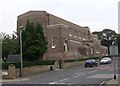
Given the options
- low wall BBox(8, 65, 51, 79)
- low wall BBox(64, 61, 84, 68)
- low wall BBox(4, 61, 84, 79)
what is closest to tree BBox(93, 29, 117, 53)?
low wall BBox(64, 61, 84, 68)

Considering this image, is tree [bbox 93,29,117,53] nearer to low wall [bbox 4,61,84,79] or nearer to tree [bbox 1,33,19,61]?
tree [bbox 1,33,19,61]

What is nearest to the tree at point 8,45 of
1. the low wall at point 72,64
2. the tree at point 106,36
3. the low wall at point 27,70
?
the low wall at point 72,64

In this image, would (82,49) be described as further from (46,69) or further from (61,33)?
(46,69)

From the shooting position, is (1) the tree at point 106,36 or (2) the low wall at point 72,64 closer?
(2) the low wall at point 72,64

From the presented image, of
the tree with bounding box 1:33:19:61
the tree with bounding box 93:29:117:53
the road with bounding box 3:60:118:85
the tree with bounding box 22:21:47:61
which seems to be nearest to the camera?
the road with bounding box 3:60:118:85

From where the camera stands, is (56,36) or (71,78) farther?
(56,36)

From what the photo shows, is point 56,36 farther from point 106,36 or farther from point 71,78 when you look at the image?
point 106,36

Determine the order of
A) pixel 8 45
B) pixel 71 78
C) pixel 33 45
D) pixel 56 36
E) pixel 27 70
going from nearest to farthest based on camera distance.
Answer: pixel 71 78, pixel 27 70, pixel 33 45, pixel 8 45, pixel 56 36

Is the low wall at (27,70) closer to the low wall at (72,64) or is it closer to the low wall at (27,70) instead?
the low wall at (27,70)

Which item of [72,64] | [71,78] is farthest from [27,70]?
[72,64]

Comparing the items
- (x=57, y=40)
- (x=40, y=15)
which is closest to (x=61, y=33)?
(x=57, y=40)

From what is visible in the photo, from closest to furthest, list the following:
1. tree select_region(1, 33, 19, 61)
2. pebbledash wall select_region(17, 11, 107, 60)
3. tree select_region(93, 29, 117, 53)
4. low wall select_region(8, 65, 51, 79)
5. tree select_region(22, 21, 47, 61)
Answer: low wall select_region(8, 65, 51, 79) → tree select_region(22, 21, 47, 61) → tree select_region(1, 33, 19, 61) → pebbledash wall select_region(17, 11, 107, 60) → tree select_region(93, 29, 117, 53)

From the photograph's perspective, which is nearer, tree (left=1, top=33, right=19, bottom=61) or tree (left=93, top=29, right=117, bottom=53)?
tree (left=1, top=33, right=19, bottom=61)

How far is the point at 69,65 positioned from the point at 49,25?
16.3 meters
